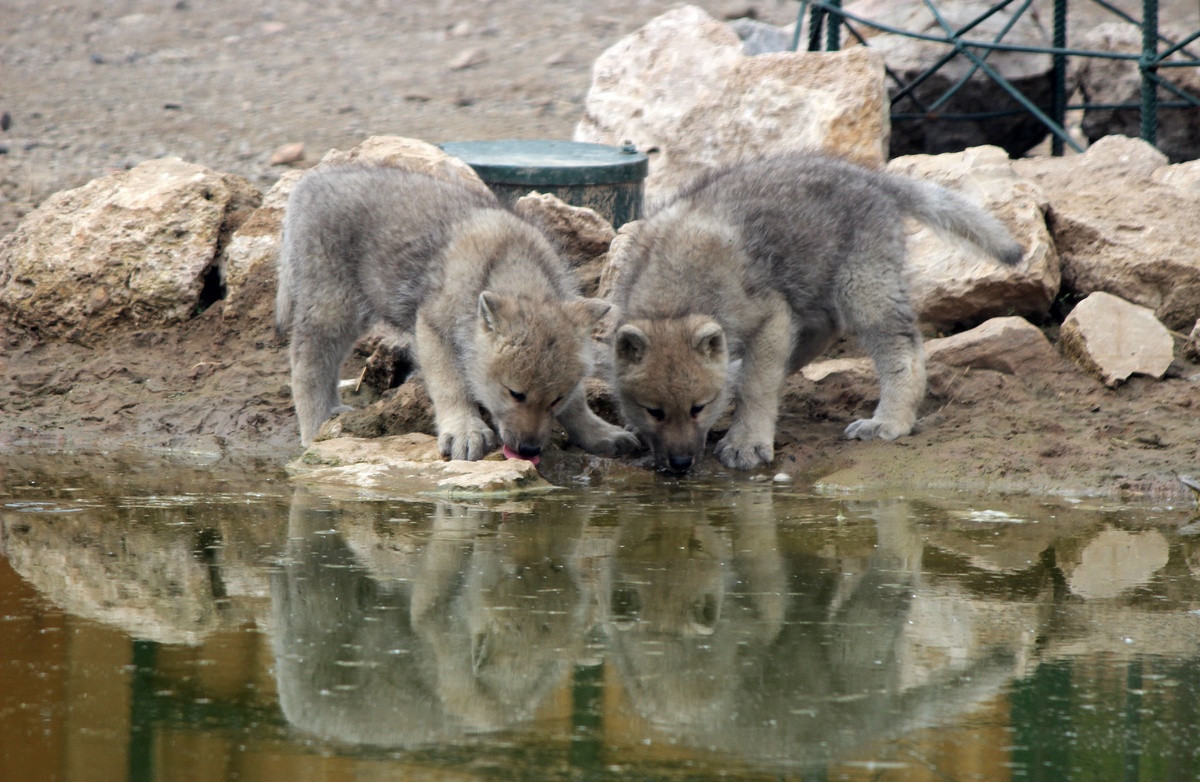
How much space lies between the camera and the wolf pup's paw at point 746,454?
21.2 ft

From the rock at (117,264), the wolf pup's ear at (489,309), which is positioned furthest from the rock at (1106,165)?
the rock at (117,264)

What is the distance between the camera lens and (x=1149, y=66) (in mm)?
8891

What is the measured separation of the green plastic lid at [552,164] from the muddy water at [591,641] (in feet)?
11.1

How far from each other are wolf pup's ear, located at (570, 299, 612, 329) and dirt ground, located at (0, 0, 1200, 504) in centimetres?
96

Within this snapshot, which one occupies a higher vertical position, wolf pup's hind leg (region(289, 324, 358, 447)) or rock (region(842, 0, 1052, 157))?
rock (region(842, 0, 1052, 157))

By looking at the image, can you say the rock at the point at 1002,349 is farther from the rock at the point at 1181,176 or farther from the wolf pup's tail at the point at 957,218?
the rock at the point at 1181,176

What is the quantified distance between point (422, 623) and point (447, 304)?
2.82m

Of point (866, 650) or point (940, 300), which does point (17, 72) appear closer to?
point (940, 300)

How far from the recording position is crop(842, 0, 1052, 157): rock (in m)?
10.6

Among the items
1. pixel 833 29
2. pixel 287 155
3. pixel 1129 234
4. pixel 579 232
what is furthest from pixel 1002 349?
pixel 287 155

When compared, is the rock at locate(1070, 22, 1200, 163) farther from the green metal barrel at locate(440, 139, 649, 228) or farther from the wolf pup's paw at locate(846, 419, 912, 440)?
the wolf pup's paw at locate(846, 419, 912, 440)

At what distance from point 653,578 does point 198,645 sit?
59.0 inches

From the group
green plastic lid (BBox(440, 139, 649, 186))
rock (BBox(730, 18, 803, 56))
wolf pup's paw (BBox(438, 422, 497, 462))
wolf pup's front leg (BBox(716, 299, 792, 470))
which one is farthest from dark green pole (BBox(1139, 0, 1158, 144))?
wolf pup's paw (BBox(438, 422, 497, 462))

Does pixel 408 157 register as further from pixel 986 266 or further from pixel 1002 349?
pixel 1002 349
